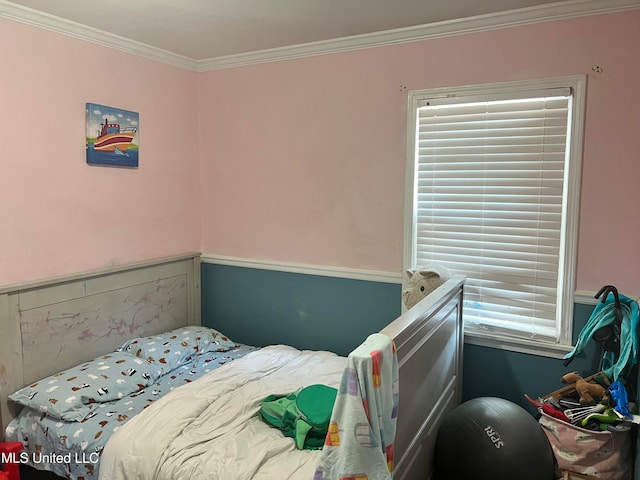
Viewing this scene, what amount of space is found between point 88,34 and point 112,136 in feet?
1.83

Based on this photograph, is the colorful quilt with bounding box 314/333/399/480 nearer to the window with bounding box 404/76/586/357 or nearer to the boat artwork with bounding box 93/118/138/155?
the window with bounding box 404/76/586/357

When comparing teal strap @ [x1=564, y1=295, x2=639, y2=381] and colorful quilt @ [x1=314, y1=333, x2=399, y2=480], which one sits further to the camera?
teal strap @ [x1=564, y1=295, x2=639, y2=381]

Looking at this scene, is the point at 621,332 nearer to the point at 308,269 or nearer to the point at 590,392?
the point at 590,392

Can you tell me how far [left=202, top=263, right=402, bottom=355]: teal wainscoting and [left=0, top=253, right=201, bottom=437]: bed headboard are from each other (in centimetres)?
22

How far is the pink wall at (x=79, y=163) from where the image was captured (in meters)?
2.31

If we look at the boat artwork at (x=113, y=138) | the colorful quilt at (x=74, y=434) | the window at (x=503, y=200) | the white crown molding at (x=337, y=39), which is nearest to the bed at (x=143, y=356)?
the colorful quilt at (x=74, y=434)

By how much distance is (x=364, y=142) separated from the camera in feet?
9.05

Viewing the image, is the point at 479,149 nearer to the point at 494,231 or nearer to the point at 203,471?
the point at 494,231

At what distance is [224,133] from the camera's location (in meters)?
3.26

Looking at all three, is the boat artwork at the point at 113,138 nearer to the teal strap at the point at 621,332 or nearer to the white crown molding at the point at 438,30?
the white crown molding at the point at 438,30

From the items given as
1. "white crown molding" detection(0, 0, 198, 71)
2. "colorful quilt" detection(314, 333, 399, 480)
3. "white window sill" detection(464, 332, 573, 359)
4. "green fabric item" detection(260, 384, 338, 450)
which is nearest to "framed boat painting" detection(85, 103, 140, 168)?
"white crown molding" detection(0, 0, 198, 71)

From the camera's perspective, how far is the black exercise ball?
180 centimetres

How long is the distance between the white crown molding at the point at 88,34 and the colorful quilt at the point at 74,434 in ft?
6.31

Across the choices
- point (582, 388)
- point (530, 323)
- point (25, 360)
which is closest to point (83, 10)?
point (25, 360)
